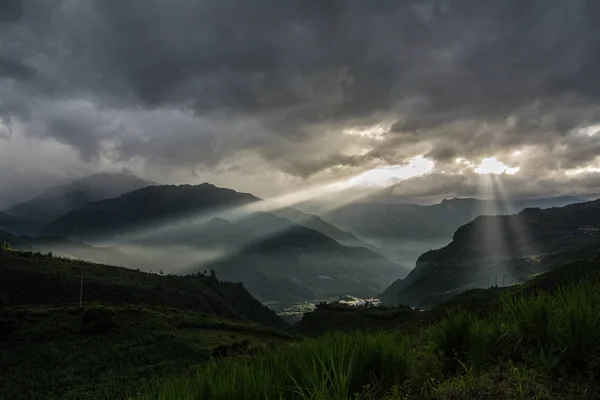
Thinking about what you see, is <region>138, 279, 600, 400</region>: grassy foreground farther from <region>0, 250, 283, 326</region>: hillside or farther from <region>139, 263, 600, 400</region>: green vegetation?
<region>0, 250, 283, 326</region>: hillside

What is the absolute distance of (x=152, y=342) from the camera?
56375mm

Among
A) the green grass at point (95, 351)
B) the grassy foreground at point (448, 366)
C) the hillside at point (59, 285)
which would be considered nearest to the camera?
the grassy foreground at point (448, 366)

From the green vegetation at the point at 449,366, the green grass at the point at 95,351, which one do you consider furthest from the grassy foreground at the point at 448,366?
the green grass at the point at 95,351

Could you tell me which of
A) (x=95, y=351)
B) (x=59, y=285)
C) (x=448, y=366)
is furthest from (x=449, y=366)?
(x=59, y=285)

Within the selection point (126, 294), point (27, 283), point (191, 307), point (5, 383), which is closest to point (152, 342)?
point (5, 383)

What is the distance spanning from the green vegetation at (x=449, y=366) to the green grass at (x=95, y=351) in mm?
14795

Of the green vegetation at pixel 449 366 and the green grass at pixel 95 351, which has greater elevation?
the green vegetation at pixel 449 366

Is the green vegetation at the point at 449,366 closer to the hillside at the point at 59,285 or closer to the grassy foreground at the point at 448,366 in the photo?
the grassy foreground at the point at 448,366

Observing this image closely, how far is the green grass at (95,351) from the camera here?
1355 inches

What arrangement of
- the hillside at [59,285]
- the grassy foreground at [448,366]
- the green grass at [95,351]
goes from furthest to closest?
the hillside at [59,285] → the green grass at [95,351] → the grassy foreground at [448,366]

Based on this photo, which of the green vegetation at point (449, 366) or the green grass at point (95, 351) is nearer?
the green vegetation at point (449, 366)

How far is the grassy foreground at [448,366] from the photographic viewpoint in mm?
6250

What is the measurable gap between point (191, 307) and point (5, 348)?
455 feet

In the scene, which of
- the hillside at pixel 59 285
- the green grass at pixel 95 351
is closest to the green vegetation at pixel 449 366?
the green grass at pixel 95 351
